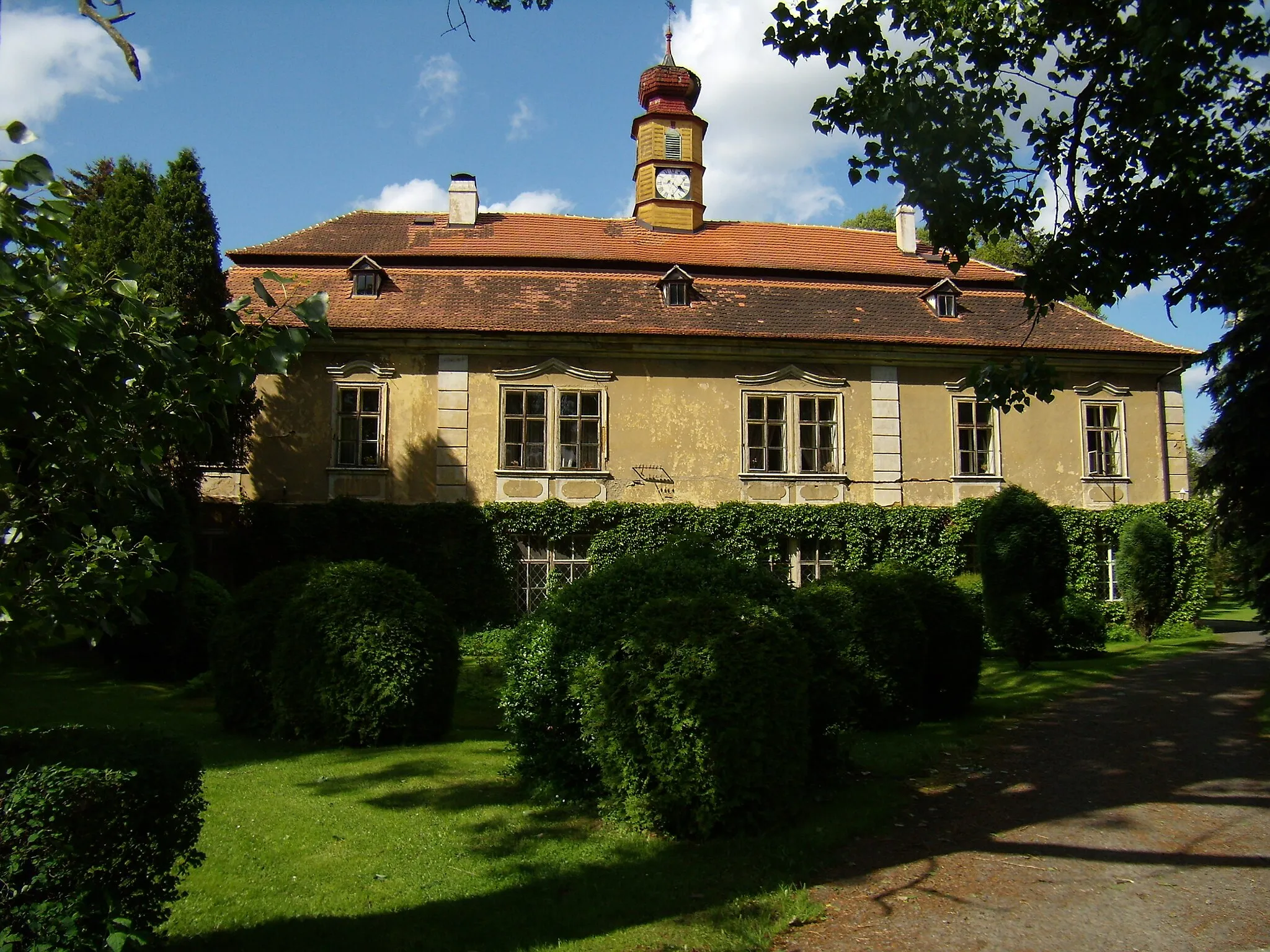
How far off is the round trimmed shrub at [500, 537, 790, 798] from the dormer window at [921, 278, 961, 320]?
1732cm

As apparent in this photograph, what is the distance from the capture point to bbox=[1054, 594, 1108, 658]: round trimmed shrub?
18.3m

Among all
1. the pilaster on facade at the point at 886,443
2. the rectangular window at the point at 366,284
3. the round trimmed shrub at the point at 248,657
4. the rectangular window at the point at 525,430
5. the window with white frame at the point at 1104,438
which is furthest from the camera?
the window with white frame at the point at 1104,438

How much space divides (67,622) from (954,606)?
10106mm

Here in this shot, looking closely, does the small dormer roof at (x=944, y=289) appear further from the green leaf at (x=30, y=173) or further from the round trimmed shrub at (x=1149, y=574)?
the green leaf at (x=30, y=173)

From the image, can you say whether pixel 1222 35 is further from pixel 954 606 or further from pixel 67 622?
pixel 67 622

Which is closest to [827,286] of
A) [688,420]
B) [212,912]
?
[688,420]

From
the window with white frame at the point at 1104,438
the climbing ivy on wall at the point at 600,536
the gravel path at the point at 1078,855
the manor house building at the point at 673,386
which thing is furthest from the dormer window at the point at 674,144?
the gravel path at the point at 1078,855

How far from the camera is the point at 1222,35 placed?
25.8ft

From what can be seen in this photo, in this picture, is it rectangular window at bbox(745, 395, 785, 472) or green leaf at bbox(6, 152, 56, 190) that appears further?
rectangular window at bbox(745, 395, 785, 472)

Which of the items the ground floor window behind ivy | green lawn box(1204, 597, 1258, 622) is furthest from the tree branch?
green lawn box(1204, 597, 1258, 622)

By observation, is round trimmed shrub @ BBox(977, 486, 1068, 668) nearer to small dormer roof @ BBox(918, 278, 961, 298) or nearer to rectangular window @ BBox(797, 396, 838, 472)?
rectangular window @ BBox(797, 396, 838, 472)

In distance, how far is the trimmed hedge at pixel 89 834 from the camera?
13.7 feet

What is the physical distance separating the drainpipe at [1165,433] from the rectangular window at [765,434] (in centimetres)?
971

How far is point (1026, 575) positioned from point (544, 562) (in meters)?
10.00
